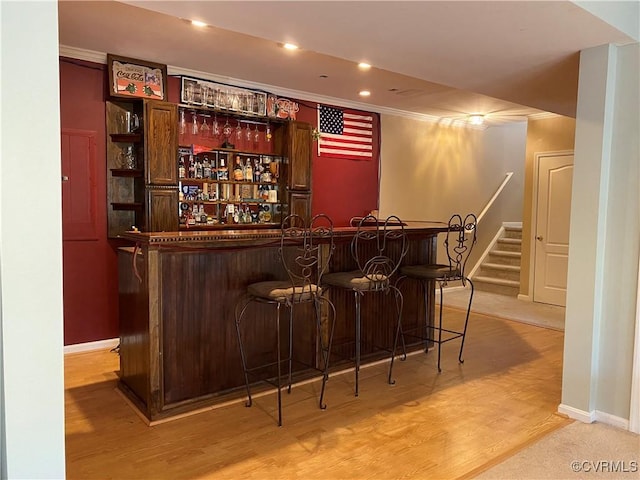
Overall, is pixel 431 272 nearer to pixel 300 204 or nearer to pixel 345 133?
pixel 300 204

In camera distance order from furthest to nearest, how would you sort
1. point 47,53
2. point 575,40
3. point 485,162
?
point 485,162
point 575,40
point 47,53

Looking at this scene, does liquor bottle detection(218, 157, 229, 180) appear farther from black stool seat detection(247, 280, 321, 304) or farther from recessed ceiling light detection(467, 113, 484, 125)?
recessed ceiling light detection(467, 113, 484, 125)

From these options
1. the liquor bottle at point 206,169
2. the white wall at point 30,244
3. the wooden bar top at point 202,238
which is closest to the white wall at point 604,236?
the wooden bar top at point 202,238

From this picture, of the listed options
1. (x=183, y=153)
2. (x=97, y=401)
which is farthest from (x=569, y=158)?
(x=97, y=401)

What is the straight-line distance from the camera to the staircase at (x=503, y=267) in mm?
7398

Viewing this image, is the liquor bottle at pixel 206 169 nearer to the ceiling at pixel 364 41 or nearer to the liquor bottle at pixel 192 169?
the liquor bottle at pixel 192 169

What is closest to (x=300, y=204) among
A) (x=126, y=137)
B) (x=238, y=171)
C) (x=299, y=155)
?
(x=299, y=155)

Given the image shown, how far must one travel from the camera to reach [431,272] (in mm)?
3875

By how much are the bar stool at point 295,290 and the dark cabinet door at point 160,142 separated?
4.97 ft

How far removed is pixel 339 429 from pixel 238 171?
3.09 m

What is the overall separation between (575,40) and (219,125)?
134 inches

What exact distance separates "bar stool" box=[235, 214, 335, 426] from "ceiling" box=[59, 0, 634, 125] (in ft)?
3.79

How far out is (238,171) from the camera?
5.17m

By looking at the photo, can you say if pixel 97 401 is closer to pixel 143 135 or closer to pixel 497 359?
pixel 143 135
